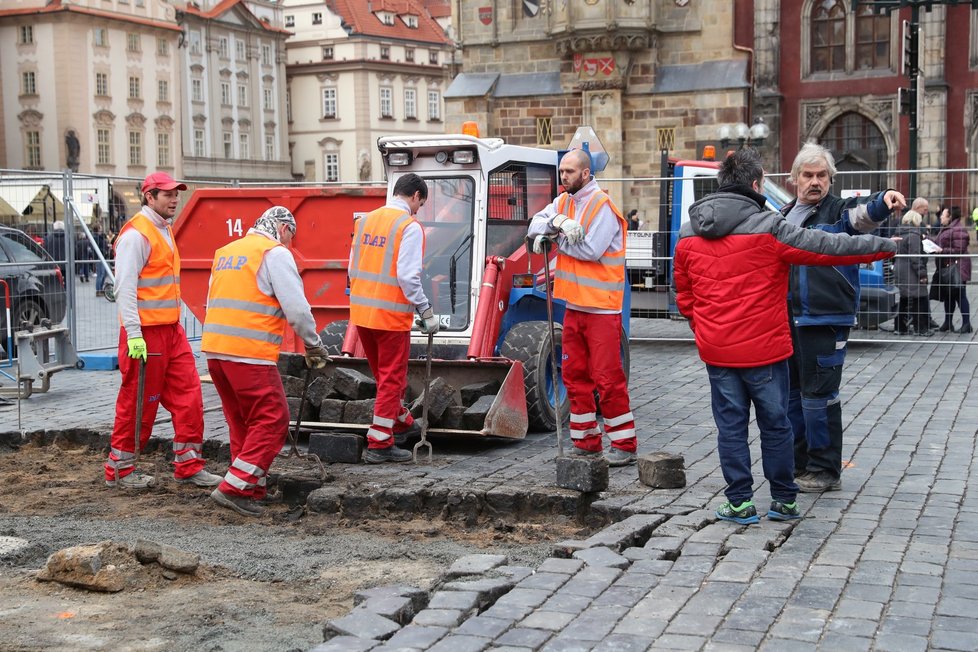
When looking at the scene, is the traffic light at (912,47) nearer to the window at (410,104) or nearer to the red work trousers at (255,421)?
the red work trousers at (255,421)

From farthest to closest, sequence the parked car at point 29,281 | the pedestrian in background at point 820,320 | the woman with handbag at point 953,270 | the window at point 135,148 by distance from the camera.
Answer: the window at point 135,148 → the woman with handbag at point 953,270 → the parked car at point 29,281 → the pedestrian in background at point 820,320

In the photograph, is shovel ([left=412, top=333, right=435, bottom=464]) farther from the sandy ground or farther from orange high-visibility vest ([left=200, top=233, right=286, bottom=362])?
orange high-visibility vest ([left=200, top=233, right=286, bottom=362])

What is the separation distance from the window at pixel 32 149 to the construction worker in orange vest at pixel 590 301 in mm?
59988

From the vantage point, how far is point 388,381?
26.0 feet

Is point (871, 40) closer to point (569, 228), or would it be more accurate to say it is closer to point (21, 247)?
point (21, 247)

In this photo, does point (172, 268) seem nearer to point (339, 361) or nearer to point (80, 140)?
point (339, 361)

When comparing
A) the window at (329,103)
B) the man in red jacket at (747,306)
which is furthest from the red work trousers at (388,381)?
the window at (329,103)

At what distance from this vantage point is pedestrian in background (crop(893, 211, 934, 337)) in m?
15.1

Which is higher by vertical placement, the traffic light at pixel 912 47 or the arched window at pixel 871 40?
the arched window at pixel 871 40

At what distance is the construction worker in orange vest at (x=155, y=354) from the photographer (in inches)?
300

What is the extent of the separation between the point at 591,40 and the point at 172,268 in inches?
920

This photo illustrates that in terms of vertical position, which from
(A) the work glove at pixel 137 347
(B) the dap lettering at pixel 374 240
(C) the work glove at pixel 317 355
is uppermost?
(B) the dap lettering at pixel 374 240

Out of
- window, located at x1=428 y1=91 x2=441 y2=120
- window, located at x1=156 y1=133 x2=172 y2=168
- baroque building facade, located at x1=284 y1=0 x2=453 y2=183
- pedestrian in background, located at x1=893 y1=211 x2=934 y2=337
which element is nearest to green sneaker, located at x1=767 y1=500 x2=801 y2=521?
pedestrian in background, located at x1=893 y1=211 x2=934 y2=337

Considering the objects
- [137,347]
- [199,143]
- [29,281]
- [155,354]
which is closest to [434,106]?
[199,143]
